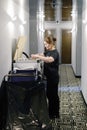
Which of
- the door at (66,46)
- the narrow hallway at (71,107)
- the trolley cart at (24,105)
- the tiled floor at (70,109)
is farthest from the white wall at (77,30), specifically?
the trolley cart at (24,105)

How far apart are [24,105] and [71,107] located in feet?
7.49

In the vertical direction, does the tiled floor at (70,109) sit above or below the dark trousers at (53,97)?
below

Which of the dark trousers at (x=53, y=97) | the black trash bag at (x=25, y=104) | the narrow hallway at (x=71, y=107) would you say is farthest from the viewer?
the dark trousers at (x=53, y=97)

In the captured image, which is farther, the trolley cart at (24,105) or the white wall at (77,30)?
the white wall at (77,30)

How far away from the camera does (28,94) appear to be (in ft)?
9.27

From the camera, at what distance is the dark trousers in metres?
4.14

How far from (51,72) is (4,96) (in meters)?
1.39

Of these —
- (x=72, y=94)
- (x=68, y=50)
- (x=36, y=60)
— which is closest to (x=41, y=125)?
(x=36, y=60)

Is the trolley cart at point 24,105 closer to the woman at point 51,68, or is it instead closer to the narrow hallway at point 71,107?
the narrow hallway at point 71,107

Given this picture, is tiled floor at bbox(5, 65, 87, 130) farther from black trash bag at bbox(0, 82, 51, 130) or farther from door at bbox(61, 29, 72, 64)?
door at bbox(61, 29, 72, 64)

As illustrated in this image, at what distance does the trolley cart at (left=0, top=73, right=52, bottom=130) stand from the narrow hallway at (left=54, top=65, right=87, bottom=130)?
3.74 ft

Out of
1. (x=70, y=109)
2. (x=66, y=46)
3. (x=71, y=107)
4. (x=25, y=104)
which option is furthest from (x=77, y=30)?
(x=25, y=104)

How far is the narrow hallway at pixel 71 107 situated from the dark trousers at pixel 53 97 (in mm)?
165

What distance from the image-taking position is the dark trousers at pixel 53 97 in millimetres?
4145
